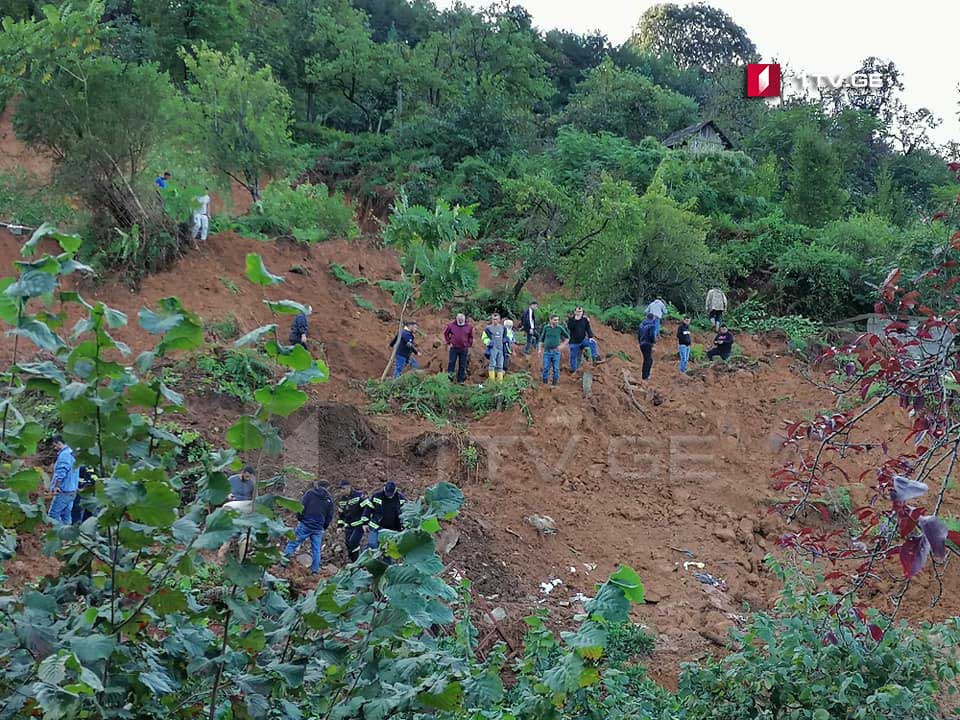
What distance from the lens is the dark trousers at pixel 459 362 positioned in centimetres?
1486

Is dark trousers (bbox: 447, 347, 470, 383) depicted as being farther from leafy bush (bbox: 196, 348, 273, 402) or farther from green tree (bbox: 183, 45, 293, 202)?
green tree (bbox: 183, 45, 293, 202)

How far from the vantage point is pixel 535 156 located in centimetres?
2931

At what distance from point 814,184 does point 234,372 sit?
68.7 ft

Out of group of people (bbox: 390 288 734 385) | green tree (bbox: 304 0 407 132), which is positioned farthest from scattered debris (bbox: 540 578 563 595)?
green tree (bbox: 304 0 407 132)

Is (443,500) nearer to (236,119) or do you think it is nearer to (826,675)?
(826,675)

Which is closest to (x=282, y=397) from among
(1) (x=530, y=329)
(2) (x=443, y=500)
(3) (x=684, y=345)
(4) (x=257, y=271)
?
(4) (x=257, y=271)

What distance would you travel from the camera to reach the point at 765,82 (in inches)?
1516

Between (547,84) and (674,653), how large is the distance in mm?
30930

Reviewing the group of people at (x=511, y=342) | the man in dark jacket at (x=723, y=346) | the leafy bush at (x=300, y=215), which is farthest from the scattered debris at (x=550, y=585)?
the leafy bush at (x=300, y=215)

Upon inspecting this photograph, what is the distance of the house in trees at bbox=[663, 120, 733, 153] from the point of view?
3109cm

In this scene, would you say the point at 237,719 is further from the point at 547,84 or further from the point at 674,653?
the point at 547,84

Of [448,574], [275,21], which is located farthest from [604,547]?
[275,21]

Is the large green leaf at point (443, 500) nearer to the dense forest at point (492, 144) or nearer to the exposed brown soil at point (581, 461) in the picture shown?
the exposed brown soil at point (581, 461)

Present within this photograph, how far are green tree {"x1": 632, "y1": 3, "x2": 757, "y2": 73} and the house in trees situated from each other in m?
27.0
